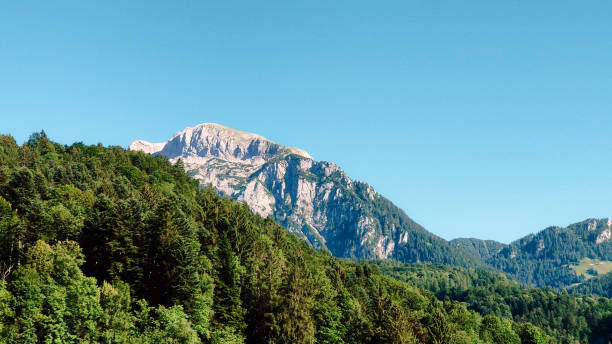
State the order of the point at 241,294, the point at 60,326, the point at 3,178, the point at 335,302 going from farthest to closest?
the point at 335,302
the point at 3,178
the point at 241,294
the point at 60,326

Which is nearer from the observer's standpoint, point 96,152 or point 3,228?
point 3,228

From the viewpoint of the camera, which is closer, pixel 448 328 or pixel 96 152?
pixel 448 328

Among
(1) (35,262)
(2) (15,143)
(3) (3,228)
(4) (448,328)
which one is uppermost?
(2) (15,143)

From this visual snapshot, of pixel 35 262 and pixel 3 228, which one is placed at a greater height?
pixel 3 228

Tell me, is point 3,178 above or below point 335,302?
above

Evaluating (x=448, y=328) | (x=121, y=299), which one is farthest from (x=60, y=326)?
(x=448, y=328)

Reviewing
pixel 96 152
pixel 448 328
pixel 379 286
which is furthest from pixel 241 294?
pixel 96 152

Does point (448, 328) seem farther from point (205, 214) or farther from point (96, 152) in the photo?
point (96, 152)

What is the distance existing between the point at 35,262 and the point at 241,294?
33.8 metres

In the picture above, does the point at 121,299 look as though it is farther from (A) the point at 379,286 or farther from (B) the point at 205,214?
(A) the point at 379,286

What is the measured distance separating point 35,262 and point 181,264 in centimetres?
1824

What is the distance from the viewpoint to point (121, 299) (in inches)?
2201

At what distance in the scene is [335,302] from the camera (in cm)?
9188

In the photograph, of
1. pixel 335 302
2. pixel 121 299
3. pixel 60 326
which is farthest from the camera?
pixel 335 302
